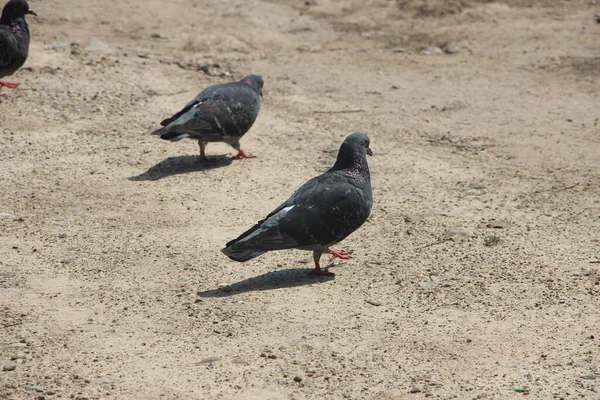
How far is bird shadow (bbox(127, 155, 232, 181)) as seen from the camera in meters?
8.36

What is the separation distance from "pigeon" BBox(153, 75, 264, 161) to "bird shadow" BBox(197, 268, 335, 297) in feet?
8.34

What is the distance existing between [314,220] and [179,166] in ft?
9.78

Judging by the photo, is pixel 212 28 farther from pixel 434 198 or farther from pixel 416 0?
pixel 434 198

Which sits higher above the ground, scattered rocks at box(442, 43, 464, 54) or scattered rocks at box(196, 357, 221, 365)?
scattered rocks at box(442, 43, 464, 54)

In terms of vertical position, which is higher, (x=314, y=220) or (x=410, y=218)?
(x=314, y=220)

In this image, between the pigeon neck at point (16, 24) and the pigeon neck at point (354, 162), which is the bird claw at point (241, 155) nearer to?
the pigeon neck at point (354, 162)

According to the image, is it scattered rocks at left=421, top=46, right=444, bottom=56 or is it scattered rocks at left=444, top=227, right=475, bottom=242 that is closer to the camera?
scattered rocks at left=444, top=227, right=475, bottom=242

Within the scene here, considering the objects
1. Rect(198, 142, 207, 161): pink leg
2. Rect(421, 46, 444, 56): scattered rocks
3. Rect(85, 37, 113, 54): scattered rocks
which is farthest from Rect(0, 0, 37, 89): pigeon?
Rect(421, 46, 444, 56): scattered rocks

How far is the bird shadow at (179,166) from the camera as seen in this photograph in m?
8.36

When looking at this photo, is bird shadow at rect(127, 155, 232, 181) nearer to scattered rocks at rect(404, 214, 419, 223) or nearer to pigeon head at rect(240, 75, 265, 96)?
pigeon head at rect(240, 75, 265, 96)

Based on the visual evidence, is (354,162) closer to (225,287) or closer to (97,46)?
(225,287)

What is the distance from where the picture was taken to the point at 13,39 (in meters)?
9.95

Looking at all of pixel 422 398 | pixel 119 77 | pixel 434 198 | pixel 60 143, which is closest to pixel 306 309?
pixel 422 398

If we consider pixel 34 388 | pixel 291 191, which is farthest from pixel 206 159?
pixel 34 388
